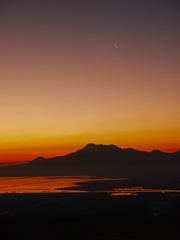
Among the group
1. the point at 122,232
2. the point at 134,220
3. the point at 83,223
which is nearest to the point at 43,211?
the point at 83,223

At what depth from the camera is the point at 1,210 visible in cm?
6725

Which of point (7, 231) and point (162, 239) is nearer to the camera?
point (162, 239)

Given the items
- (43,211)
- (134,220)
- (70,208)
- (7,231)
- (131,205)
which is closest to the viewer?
(7,231)

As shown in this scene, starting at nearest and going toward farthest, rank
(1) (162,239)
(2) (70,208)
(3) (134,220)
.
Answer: (1) (162,239) → (3) (134,220) → (2) (70,208)

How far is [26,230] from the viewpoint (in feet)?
135

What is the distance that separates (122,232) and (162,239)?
6531 mm

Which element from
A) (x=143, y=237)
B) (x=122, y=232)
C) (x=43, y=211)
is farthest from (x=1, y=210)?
(x=143, y=237)

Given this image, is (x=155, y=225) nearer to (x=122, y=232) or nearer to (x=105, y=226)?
(x=122, y=232)

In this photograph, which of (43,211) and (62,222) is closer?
(62,222)

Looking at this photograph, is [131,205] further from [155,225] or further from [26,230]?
[26,230]

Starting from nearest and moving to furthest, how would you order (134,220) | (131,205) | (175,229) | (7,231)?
(175,229) < (7,231) < (134,220) < (131,205)

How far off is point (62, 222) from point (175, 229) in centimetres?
1983

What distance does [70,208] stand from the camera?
213ft

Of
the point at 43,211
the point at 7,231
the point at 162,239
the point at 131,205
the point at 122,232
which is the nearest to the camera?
the point at 162,239
